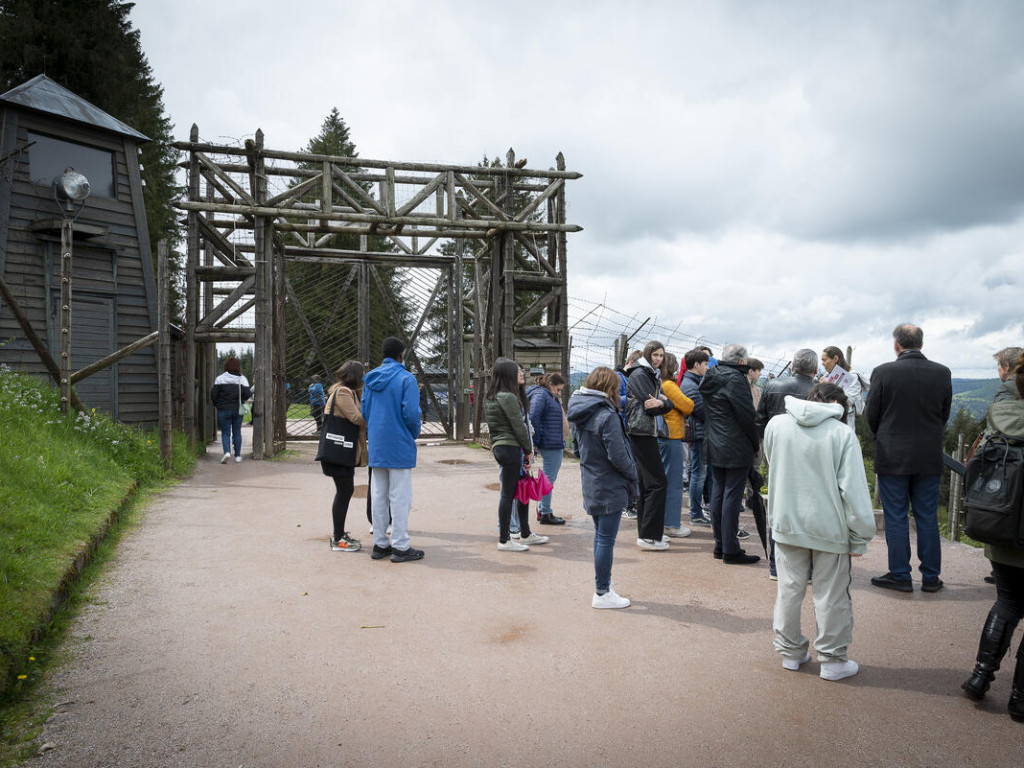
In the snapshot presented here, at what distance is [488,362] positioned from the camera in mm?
15180

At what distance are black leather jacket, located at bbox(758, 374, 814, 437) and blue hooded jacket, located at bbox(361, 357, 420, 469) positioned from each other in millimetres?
3186

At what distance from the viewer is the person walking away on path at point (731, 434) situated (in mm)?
6285

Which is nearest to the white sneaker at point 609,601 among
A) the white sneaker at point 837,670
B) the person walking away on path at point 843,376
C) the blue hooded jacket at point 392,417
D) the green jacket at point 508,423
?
the white sneaker at point 837,670

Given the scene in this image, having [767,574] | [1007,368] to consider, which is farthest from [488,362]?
[1007,368]

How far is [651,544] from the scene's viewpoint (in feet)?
22.6

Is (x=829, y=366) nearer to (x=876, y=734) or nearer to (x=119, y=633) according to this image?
(x=876, y=734)

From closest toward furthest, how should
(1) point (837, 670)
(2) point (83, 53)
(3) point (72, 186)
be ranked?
1. (1) point (837, 670)
2. (3) point (72, 186)
3. (2) point (83, 53)

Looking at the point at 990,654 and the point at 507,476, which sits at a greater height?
the point at 507,476

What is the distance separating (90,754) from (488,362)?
1227 centimetres

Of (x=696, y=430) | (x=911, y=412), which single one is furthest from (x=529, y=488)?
(x=911, y=412)

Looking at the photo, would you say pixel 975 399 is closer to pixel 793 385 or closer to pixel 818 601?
pixel 793 385

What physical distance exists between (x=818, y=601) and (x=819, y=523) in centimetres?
47

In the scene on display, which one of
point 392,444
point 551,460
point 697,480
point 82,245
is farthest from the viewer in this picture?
point 82,245

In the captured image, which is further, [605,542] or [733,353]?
[733,353]
